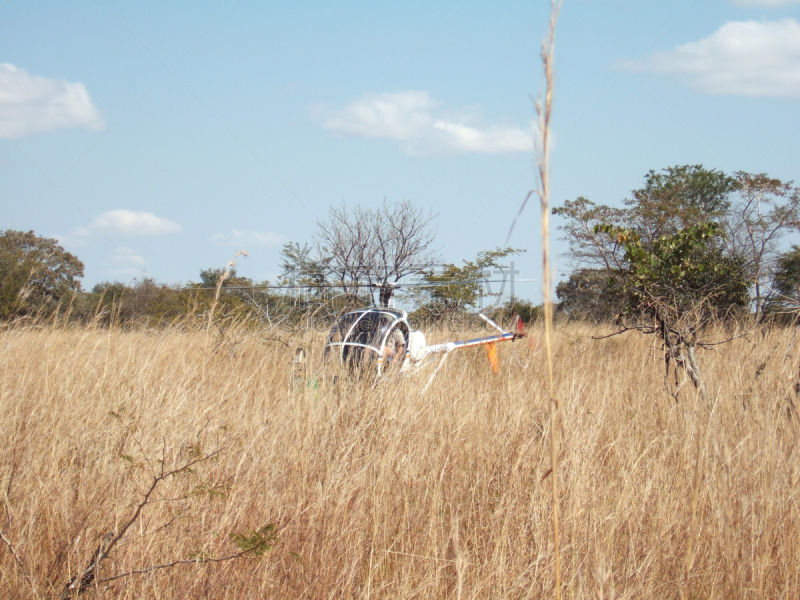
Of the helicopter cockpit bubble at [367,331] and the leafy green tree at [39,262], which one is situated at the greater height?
the leafy green tree at [39,262]

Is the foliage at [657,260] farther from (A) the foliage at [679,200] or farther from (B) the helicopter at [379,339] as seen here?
(A) the foliage at [679,200]

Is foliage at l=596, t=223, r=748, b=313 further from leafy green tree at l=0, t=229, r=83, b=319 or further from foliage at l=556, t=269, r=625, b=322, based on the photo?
foliage at l=556, t=269, r=625, b=322

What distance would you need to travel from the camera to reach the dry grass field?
1.80m

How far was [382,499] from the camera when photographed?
239 centimetres

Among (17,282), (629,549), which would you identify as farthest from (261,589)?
(17,282)

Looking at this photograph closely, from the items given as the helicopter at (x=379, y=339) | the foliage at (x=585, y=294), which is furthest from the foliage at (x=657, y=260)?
the foliage at (x=585, y=294)

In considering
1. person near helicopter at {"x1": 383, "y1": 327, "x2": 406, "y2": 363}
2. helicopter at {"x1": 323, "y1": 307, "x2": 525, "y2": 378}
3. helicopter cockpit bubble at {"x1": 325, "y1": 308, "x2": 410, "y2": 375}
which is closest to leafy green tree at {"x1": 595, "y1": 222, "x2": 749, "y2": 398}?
helicopter at {"x1": 323, "y1": 307, "x2": 525, "y2": 378}

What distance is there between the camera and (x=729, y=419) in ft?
11.4

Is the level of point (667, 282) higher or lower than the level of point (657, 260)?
lower

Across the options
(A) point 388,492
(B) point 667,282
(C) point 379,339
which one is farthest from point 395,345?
(A) point 388,492

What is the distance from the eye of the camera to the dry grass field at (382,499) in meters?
1.80

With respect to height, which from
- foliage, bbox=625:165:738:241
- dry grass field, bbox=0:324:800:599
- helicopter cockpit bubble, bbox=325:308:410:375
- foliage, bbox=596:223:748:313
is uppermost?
foliage, bbox=625:165:738:241

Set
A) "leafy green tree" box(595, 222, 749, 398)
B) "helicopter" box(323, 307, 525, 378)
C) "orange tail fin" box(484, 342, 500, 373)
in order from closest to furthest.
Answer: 1. "leafy green tree" box(595, 222, 749, 398)
2. "helicopter" box(323, 307, 525, 378)
3. "orange tail fin" box(484, 342, 500, 373)

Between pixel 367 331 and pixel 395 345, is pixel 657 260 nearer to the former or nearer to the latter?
pixel 395 345
